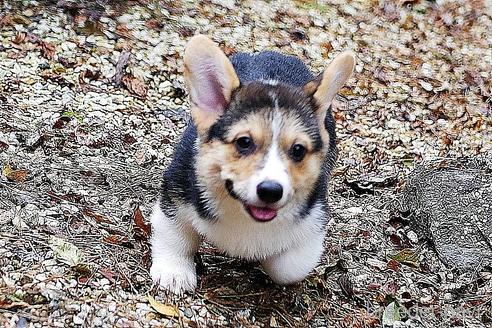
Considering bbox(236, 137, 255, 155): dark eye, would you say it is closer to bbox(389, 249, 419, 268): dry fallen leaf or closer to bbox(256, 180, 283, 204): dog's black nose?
bbox(256, 180, 283, 204): dog's black nose

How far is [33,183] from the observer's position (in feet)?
16.0

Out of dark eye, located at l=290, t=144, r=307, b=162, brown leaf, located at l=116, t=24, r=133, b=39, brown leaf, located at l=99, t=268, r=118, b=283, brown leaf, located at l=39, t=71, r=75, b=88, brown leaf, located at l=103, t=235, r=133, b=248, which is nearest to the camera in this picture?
dark eye, located at l=290, t=144, r=307, b=162

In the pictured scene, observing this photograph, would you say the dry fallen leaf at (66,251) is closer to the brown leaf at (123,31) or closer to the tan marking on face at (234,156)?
the tan marking on face at (234,156)

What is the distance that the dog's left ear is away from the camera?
3.76m

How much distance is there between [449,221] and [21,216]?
262cm

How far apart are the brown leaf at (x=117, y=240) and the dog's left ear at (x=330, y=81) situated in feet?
4.38

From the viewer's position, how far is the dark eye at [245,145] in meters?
3.51

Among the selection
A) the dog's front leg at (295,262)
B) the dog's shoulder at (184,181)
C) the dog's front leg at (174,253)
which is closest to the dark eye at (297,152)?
the dog's shoulder at (184,181)

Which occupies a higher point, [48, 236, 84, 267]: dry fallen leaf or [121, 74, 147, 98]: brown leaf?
[48, 236, 84, 267]: dry fallen leaf

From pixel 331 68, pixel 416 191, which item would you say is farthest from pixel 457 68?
pixel 331 68

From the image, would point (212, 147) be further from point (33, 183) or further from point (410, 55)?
point (410, 55)

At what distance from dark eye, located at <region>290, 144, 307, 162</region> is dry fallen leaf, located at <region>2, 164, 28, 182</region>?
2.03 m

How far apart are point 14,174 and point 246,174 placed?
203cm

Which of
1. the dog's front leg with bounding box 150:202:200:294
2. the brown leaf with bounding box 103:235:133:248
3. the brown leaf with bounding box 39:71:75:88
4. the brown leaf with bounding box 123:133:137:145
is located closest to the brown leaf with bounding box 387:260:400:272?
the dog's front leg with bounding box 150:202:200:294
